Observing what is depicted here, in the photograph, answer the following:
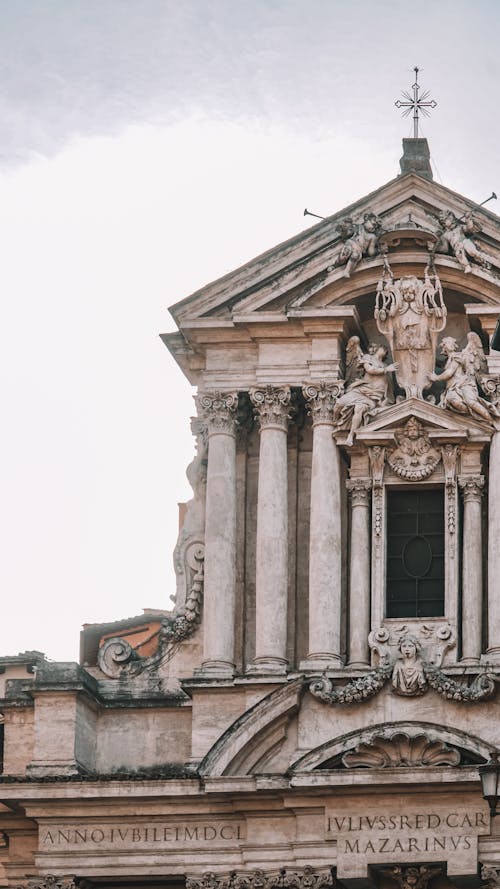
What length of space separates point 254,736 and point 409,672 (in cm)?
179

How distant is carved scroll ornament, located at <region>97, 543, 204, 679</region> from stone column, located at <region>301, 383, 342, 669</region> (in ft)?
4.76

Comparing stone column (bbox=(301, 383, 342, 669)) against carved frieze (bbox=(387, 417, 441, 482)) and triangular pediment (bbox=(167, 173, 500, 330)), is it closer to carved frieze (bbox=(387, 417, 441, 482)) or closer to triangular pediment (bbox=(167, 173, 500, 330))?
carved frieze (bbox=(387, 417, 441, 482))

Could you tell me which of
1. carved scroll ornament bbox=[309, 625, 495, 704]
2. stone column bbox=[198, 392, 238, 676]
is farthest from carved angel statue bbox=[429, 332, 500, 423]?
carved scroll ornament bbox=[309, 625, 495, 704]

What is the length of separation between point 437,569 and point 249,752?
10.1 ft

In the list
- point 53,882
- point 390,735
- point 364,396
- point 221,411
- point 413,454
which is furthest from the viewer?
point 221,411

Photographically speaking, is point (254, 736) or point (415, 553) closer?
point (254, 736)

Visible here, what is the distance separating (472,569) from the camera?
3125 cm

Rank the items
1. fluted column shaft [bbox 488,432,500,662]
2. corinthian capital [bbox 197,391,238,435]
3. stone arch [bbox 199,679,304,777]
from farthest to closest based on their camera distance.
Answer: corinthian capital [bbox 197,391,238,435] < fluted column shaft [bbox 488,432,500,662] < stone arch [bbox 199,679,304,777]

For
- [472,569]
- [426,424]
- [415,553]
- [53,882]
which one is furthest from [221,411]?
[53,882]

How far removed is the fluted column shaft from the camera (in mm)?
30812

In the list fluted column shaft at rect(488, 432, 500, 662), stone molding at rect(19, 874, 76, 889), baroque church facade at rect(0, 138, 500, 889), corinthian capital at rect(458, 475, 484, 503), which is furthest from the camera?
corinthian capital at rect(458, 475, 484, 503)

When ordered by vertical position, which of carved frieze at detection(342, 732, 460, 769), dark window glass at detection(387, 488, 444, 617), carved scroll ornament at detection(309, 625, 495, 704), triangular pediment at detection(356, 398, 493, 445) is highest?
triangular pediment at detection(356, 398, 493, 445)

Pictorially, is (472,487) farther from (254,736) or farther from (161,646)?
(161,646)

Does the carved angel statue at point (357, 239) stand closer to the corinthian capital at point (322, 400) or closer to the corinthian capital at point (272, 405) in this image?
the corinthian capital at point (322, 400)
